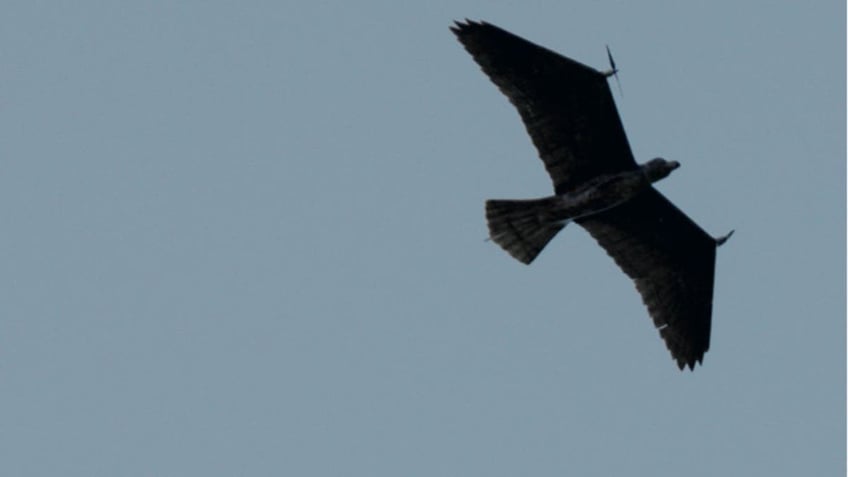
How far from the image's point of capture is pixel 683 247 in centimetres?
2973

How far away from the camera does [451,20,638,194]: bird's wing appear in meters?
26.6

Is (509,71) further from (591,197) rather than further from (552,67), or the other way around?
(591,197)

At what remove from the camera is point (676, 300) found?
29.9 m

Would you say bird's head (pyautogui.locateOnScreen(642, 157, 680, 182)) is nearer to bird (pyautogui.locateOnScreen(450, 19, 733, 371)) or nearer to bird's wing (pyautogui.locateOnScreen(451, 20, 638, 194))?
bird (pyautogui.locateOnScreen(450, 19, 733, 371))

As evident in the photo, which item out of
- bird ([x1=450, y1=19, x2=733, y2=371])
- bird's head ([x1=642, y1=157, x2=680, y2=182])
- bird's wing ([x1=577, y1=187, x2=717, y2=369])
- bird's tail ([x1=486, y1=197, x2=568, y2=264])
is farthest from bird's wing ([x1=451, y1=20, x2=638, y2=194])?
bird's wing ([x1=577, y1=187, x2=717, y2=369])

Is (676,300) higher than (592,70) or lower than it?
lower

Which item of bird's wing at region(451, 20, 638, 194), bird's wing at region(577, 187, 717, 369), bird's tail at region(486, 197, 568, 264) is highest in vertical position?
bird's wing at region(451, 20, 638, 194)

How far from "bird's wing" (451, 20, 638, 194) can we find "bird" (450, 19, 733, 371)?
0.5 inches

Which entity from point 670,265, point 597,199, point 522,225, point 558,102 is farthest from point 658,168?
point 670,265

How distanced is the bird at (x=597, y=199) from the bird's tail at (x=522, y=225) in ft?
0.04

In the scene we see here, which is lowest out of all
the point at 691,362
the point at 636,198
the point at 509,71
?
the point at 691,362

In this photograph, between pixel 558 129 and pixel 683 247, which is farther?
pixel 683 247

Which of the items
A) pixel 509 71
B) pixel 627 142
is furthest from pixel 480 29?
pixel 627 142

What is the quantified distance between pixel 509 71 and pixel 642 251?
4171 millimetres
